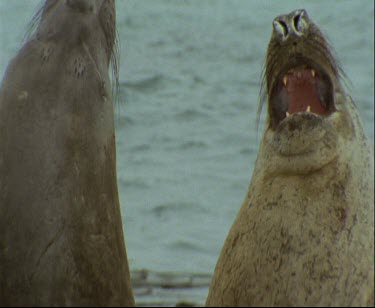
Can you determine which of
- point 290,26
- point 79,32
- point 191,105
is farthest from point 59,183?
point 191,105

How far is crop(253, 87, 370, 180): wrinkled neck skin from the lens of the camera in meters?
4.09

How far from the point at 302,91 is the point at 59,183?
1.01 meters

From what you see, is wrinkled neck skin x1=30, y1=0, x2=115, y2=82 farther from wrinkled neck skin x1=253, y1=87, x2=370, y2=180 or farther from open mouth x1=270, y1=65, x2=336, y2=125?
wrinkled neck skin x1=253, y1=87, x2=370, y2=180

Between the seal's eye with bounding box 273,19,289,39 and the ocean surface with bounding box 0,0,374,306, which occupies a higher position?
the ocean surface with bounding box 0,0,374,306

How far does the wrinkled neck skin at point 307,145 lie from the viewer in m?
4.09

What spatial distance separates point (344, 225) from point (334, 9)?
603 inches

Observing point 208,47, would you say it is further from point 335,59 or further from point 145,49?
point 335,59

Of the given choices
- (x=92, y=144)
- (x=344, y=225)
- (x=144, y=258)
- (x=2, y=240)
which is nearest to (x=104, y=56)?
(x=92, y=144)

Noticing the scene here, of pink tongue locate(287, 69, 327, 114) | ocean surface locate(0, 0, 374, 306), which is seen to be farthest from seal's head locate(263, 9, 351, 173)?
ocean surface locate(0, 0, 374, 306)

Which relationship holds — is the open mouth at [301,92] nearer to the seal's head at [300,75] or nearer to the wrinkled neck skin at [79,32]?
the seal's head at [300,75]

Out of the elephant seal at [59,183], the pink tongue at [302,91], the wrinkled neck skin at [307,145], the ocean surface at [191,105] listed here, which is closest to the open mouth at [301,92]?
the pink tongue at [302,91]

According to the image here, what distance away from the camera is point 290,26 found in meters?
4.32

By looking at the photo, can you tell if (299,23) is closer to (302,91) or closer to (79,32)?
(302,91)

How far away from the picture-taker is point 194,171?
12.3m
